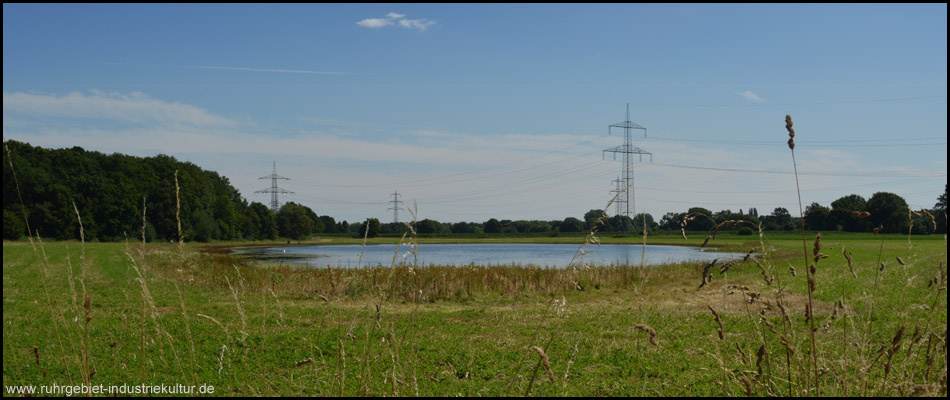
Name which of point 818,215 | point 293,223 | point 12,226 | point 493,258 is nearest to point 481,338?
point 818,215

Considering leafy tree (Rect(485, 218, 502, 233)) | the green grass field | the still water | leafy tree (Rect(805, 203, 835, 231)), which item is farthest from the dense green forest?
leafy tree (Rect(805, 203, 835, 231))

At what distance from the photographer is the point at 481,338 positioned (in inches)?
340

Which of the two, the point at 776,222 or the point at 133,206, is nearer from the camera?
the point at 776,222

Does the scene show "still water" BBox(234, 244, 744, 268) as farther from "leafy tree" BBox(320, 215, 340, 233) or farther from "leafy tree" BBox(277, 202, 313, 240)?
"leafy tree" BBox(320, 215, 340, 233)

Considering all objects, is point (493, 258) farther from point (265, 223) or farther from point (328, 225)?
point (328, 225)

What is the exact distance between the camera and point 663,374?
6203mm

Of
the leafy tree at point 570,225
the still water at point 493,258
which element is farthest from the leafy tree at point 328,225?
the still water at point 493,258

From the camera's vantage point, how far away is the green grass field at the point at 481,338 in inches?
134

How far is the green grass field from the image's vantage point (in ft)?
11.1

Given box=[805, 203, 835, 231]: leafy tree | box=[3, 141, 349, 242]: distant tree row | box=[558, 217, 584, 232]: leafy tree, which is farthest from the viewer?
box=[558, 217, 584, 232]: leafy tree

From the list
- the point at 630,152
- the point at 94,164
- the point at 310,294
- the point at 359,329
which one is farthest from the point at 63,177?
the point at 359,329

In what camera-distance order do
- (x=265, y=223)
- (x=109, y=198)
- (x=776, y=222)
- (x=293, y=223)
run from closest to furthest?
1. (x=776, y=222)
2. (x=109, y=198)
3. (x=293, y=223)
4. (x=265, y=223)

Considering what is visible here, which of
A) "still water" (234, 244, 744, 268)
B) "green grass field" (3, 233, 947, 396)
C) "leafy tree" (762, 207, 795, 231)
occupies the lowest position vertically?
"still water" (234, 244, 744, 268)

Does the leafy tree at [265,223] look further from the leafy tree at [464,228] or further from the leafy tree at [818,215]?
the leafy tree at [818,215]
